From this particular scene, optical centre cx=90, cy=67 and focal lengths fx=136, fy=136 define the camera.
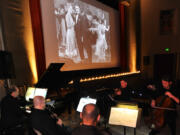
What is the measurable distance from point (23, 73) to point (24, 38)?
1114 mm

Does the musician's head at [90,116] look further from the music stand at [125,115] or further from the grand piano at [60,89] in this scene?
the grand piano at [60,89]

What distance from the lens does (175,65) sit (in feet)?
28.8

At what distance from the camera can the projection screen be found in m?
4.94

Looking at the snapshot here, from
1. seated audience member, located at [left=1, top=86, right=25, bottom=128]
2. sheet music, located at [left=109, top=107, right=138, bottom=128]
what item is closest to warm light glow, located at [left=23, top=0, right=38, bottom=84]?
seated audience member, located at [left=1, top=86, right=25, bottom=128]

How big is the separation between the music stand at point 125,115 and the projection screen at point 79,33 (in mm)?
3338

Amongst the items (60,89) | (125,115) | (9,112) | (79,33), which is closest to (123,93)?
(125,115)

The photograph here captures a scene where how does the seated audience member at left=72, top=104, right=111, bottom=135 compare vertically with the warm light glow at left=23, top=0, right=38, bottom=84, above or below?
below

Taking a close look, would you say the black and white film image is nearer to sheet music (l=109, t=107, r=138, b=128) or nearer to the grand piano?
the grand piano

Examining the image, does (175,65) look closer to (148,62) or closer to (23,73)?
(148,62)

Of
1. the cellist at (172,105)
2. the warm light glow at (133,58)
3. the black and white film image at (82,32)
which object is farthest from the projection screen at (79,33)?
the cellist at (172,105)

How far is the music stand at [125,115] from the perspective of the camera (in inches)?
87.2

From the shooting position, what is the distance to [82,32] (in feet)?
19.9

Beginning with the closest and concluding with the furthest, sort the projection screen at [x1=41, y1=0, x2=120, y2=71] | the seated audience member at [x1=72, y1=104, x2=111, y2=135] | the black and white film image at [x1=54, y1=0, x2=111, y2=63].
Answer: the seated audience member at [x1=72, y1=104, x2=111, y2=135] → the projection screen at [x1=41, y1=0, x2=120, y2=71] → the black and white film image at [x1=54, y1=0, x2=111, y2=63]

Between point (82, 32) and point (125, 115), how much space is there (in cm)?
456
